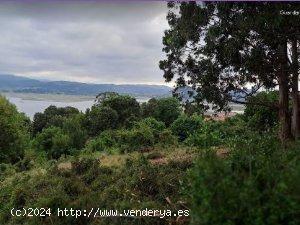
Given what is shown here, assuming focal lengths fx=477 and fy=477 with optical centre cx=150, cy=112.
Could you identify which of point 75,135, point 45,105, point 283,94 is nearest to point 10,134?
point 75,135

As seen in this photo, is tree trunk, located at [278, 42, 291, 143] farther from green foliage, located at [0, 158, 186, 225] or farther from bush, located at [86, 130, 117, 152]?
bush, located at [86, 130, 117, 152]

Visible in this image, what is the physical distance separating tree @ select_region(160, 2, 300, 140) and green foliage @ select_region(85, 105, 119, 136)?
3863 centimetres

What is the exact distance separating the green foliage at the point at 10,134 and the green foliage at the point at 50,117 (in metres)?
26.4

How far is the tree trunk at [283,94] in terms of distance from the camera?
15.9m

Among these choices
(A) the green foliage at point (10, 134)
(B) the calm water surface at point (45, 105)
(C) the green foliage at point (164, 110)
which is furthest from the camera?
(B) the calm water surface at point (45, 105)

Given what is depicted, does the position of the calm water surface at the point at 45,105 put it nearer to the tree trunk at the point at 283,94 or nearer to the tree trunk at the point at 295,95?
the tree trunk at the point at 283,94

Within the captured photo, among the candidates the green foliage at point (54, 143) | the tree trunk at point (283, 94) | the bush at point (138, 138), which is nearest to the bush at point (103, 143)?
the bush at point (138, 138)

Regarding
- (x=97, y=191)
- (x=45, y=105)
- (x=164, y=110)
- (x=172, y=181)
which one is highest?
(x=172, y=181)

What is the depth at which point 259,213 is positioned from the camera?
259 inches

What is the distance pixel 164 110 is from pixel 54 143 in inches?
767

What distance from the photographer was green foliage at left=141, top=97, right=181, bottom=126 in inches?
2505

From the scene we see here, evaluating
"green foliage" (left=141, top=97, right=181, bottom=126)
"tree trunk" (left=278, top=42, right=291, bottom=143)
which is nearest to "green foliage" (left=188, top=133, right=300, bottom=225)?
Result: "tree trunk" (left=278, top=42, right=291, bottom=143)

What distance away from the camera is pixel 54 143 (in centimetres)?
4953

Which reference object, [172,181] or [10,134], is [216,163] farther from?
[10,134]
